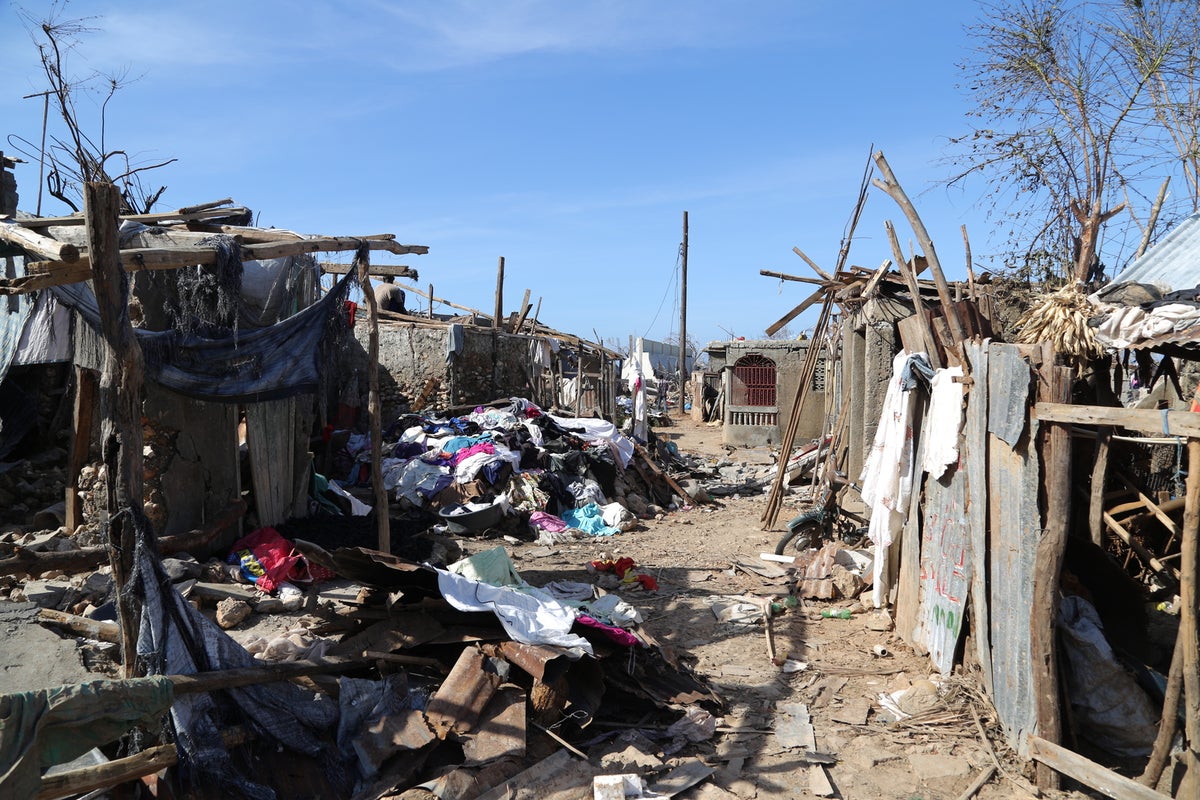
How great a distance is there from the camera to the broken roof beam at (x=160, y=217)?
6286mm

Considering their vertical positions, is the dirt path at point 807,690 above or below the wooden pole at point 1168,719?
below

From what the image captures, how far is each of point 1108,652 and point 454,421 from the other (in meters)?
10.4

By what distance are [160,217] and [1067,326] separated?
7249 millimetres

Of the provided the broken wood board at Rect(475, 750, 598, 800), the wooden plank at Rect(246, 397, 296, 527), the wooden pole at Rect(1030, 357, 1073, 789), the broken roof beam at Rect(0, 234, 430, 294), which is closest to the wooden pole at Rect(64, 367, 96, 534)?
the wooden plank at Rect(246, 397, 296, 527)

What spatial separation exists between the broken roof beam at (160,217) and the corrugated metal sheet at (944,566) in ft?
22.3

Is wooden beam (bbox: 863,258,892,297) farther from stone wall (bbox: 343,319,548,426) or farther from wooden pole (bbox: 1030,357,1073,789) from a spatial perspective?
stone wall (bbox: 343,319,548,426)

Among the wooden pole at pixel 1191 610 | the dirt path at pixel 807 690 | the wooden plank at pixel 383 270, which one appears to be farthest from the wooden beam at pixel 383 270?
the wooden pole at pixel 1191 610

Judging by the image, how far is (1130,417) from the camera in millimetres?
3572

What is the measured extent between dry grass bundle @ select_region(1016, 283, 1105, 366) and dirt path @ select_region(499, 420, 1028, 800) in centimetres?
209

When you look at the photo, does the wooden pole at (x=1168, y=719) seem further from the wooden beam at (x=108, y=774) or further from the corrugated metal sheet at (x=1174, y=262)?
the wooden beam at (x=108, y=774)

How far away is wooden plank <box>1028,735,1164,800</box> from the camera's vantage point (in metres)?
3.42

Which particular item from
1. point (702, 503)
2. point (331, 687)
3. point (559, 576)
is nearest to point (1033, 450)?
point (331, 687)

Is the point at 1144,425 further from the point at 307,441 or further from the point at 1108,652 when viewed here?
the point at 307,441

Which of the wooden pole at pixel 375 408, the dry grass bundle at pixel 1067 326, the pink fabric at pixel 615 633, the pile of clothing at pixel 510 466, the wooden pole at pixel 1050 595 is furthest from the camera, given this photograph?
the pile of clothing at pixel 510 466
